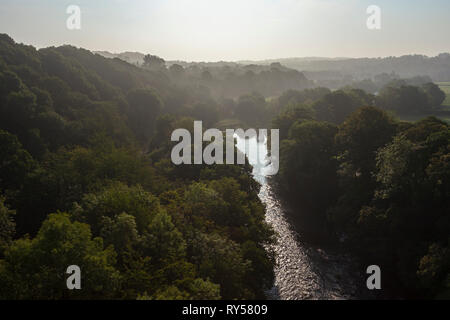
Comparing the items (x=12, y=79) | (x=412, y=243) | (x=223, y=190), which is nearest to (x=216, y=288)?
(x=223, y=190)

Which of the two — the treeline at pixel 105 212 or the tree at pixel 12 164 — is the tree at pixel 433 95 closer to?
the treeline at pixel 105 212

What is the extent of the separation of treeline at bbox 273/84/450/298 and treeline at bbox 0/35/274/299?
1471 centimetres

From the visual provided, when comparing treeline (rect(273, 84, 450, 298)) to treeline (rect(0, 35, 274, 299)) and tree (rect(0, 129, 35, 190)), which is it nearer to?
treeline (rect(0, 35, 274, 299))

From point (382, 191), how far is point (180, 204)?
27272 millimetres

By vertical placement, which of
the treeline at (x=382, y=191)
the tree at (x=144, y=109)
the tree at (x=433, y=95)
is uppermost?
the tree at (x=433, y=95)

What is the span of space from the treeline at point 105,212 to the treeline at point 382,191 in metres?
14.7

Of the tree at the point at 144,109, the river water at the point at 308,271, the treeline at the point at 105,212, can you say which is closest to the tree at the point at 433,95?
the tree at the point at 144,109

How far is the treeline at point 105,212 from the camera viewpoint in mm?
22438

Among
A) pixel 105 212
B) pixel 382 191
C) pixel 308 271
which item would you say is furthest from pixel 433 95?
pixel 105 212

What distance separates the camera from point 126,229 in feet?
89.9

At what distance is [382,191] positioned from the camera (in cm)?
4281

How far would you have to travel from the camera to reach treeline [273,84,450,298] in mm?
36656

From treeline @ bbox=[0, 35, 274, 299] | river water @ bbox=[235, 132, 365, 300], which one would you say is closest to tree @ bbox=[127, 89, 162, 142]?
treeline @ bbox=[0, 35, 274, 299]
